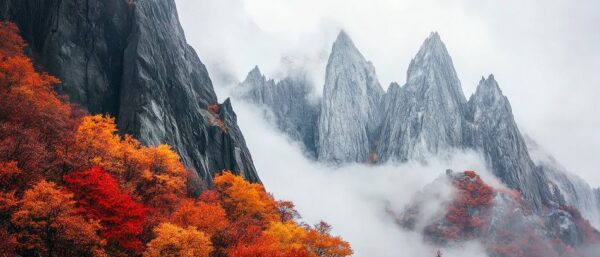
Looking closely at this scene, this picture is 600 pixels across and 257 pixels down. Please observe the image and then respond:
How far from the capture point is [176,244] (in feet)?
117

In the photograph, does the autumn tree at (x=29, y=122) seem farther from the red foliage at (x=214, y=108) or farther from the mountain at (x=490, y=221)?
the mountain at (x=490, y=221)

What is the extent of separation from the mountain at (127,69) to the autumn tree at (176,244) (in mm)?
25480

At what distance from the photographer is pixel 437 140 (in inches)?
7653

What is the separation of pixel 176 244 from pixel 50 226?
8844 millimetres

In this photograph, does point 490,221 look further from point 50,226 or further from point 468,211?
point 50,226

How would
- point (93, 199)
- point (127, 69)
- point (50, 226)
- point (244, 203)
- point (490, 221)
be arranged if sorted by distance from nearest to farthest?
point (50, 226) → point (93, 199) → point (244, 203) → point (127, 69) → point (490, 221)

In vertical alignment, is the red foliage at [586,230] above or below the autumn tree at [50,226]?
above

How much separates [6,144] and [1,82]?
54.7 feet

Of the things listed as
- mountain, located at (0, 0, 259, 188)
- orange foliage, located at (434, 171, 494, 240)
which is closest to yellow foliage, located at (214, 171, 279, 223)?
mountain, located at (0, 0, 259, 188)

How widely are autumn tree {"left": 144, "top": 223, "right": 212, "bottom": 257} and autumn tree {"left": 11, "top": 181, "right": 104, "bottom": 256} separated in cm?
462

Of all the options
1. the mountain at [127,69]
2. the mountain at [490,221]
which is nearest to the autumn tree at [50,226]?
the mountain at [127,69]

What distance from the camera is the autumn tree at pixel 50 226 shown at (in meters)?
29.4

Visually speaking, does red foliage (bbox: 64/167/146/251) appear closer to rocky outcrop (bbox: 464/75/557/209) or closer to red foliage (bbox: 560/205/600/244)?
rocky outcrop (bbox: 464/75/557/209)

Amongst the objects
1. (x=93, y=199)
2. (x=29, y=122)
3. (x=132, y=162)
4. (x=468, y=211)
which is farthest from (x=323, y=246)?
(x=468, y=211)
